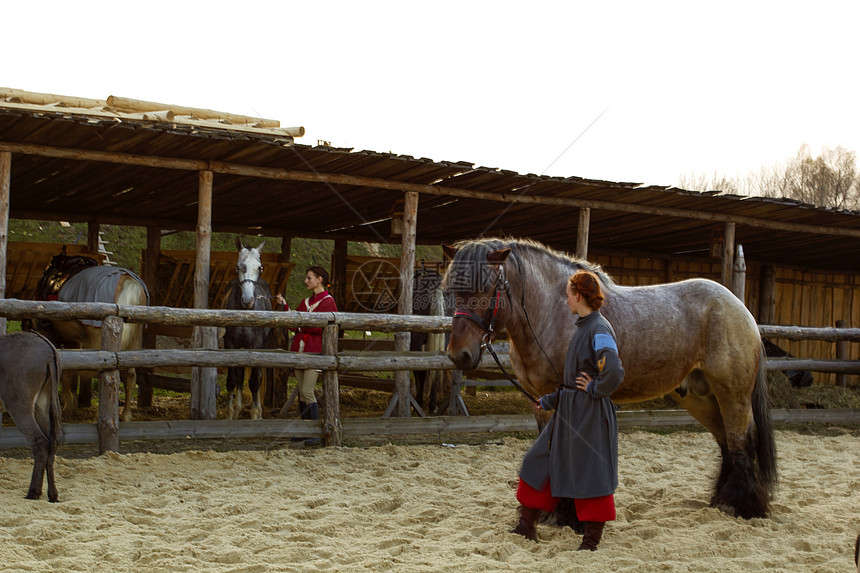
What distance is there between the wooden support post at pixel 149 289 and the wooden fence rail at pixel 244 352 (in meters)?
3.44

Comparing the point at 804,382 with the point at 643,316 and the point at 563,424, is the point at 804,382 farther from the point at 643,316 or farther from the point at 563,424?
the point at 563,424

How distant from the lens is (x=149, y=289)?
36.5 feet

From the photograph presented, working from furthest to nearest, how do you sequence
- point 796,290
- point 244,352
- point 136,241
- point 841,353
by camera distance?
1. point 136,241
2. point 796,290
3. point 841,353
4. point 244,352

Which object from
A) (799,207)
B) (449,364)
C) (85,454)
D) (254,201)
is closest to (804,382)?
(799,207)

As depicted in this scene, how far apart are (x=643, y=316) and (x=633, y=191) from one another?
14.7ft

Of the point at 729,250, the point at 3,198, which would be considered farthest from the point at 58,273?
the point at 729,250

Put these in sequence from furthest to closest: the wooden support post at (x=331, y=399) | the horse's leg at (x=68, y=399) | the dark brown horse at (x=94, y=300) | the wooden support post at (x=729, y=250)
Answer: the wooden support post at (x=729, y=250), the horse's leg at (x=68, y=399), the dark brown horse at (x=94, y=300), the wooden support post at (x=331, y=399)

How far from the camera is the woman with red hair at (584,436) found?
380 cm

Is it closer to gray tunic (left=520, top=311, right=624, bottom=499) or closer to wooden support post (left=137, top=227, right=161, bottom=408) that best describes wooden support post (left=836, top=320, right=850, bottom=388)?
gray tunic (left=520, top=311, right=624, bottom=499)

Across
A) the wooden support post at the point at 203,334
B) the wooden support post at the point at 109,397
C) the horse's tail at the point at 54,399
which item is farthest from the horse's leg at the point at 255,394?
the horse's tail at the point at 54,399

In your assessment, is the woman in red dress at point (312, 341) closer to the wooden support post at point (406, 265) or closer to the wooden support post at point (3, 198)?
the wooden support post at point (406, 265)

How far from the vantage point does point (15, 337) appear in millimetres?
4953

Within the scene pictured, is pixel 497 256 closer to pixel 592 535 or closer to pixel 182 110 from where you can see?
pixel 592 535

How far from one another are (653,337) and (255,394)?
4781 mm
